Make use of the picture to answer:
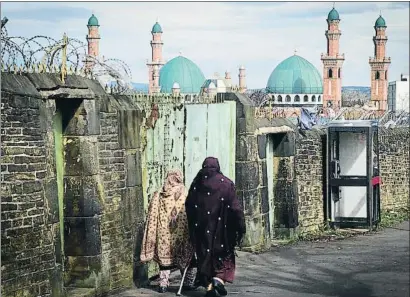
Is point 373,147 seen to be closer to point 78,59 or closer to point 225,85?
point 225,85

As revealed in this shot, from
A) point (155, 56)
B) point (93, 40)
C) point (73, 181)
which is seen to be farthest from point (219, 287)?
point (155, 56)

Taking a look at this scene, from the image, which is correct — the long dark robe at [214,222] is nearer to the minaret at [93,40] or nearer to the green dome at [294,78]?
the minaret at [93,40]

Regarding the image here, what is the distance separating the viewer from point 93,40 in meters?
13.2

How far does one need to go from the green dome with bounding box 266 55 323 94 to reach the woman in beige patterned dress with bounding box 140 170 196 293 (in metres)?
61.7

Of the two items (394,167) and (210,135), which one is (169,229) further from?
(394,167)

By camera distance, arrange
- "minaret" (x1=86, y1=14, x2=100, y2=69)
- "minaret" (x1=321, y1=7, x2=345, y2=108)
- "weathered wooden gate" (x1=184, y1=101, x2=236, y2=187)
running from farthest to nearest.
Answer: "minaret" (x1=321, y1=7, x2=345, y2=108) → "weathered wooden gate" (x1=184, y1=101, x2=236, y2=187) → "minaret" (x1=86, y1=14, x2=100, y2=69)

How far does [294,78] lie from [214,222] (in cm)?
6371

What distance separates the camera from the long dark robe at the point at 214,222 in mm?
9047

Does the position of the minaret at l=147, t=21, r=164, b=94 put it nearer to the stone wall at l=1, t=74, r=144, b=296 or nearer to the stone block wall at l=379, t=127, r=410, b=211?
the stone wall at l=1, t=74, r=144, b=296

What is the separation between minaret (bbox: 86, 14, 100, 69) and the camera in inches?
394

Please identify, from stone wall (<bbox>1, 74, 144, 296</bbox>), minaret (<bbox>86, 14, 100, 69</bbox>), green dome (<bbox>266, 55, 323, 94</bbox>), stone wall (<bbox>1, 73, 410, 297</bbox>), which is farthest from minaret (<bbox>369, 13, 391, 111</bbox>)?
stone wall (<bbox>1, 74, 144, 296</bbox>)

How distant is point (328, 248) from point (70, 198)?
6.36m

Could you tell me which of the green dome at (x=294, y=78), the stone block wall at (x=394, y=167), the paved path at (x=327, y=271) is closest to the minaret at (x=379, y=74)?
the green dome at (x=294, y=78)

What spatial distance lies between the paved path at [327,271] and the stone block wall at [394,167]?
5.38 m
